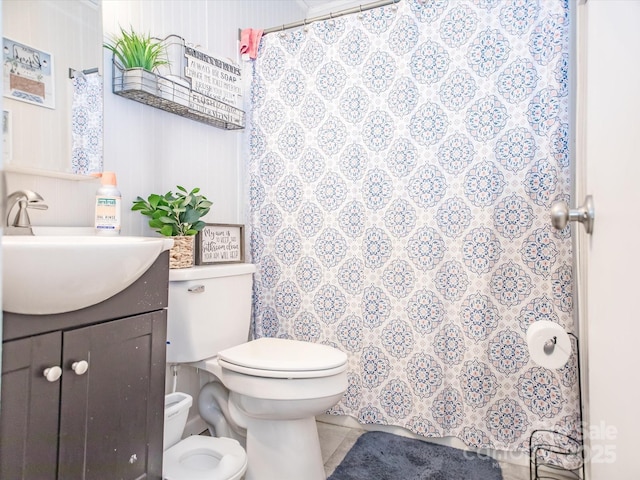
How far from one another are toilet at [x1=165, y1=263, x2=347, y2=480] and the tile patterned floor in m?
0.20

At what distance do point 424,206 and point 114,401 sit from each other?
128 centimetres

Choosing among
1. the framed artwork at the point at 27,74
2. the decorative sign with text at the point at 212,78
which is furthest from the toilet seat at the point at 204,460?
the decorative sign with text at the point at 212,78

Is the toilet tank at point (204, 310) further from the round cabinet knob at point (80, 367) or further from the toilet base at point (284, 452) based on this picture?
the round cabinet knob at point (80, 367)

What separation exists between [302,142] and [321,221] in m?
0.37

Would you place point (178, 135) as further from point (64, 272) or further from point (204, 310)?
point (64, 272)

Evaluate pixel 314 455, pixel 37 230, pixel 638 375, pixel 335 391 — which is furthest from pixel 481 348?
pixel 37 230

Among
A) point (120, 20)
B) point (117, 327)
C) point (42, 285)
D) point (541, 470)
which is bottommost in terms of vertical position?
point (541, 470)

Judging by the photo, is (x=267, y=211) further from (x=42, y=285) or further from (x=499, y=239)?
(x=42, y=285)

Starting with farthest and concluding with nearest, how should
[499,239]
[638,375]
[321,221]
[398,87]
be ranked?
1. [321,221]
2. [398,87]
3. [499,239]
4. [638,375]

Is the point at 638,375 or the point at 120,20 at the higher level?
the point at 120,20

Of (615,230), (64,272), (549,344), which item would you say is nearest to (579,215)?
(615,230)

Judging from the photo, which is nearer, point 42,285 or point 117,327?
point 42,285

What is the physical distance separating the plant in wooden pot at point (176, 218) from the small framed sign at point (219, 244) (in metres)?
0.11

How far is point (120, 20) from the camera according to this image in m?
1.52
